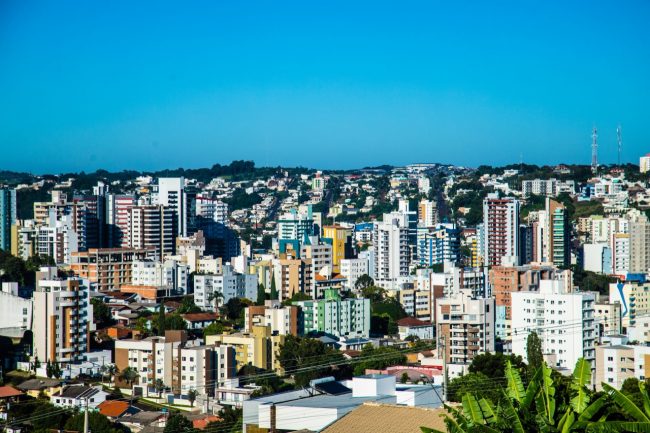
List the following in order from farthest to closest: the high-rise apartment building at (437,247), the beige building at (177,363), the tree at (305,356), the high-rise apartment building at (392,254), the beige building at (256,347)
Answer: the high-rise apartment building at (437,247)
the high-rise apartment building at (392,254)
the beige building at (256,347)
the tree at (305,356)
the beige building at (177,363)

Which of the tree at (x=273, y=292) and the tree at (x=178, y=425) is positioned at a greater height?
the tree at (x=273, y=292)

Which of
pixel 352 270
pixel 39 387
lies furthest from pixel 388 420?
pixel 352 270

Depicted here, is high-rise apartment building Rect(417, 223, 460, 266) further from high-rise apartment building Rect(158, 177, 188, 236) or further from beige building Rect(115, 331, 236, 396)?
beige building Rect(115, 331, 236, 396)

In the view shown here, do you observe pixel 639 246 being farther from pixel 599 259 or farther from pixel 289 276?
pixel 289 276

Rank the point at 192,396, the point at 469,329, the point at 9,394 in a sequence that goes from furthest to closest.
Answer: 1. the point at 469,329
2. the point at 192,396
3. the point at 9,394

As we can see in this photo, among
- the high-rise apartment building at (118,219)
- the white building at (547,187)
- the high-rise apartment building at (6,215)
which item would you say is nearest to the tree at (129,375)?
the high-rise apartment building at (118,219)

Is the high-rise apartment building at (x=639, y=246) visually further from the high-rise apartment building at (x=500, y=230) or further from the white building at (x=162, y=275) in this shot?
the white building at (x=162, y=275)

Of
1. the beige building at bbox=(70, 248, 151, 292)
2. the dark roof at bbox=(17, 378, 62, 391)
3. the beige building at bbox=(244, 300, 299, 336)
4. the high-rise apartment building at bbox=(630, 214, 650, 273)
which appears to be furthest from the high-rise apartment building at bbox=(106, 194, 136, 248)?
the dark roof at bbox=(17, 378, 62, 391)
